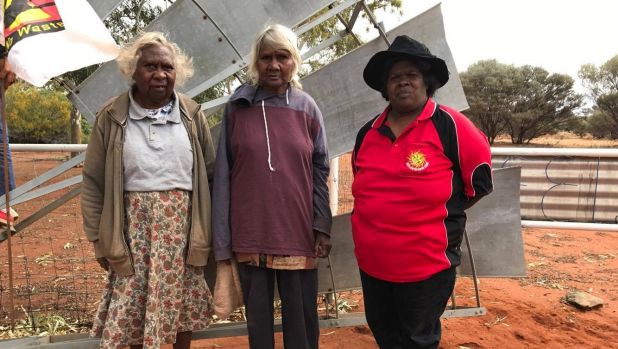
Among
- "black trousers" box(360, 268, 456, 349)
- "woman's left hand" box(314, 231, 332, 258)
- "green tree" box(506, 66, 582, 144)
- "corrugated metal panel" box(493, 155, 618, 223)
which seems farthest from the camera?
"green tree" box(506, 66, 582, 144)

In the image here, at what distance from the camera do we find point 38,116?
29453 millimetres

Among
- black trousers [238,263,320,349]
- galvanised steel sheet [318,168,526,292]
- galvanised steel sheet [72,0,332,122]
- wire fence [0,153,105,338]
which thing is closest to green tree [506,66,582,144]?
wire fence [0,153,105,338]

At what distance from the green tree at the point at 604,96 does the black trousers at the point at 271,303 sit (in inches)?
1393

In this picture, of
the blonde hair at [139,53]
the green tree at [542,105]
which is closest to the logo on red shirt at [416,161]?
the blonde hair at [139,53]

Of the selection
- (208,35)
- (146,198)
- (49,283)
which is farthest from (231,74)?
(49,283)

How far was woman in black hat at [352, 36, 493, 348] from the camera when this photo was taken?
7.43 feet

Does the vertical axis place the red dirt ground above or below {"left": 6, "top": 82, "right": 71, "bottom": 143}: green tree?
below

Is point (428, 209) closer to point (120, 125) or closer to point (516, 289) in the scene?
point (120, 125)

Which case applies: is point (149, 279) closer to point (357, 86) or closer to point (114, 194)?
point (114, 194)

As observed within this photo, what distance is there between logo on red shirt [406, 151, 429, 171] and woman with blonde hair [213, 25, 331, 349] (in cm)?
50

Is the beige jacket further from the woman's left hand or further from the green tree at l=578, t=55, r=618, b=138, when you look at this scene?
the green tree at l=578, t=55, r=618, b=138

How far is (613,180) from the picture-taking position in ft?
24.8

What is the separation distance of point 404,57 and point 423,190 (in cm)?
62

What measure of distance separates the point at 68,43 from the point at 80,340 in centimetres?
178
